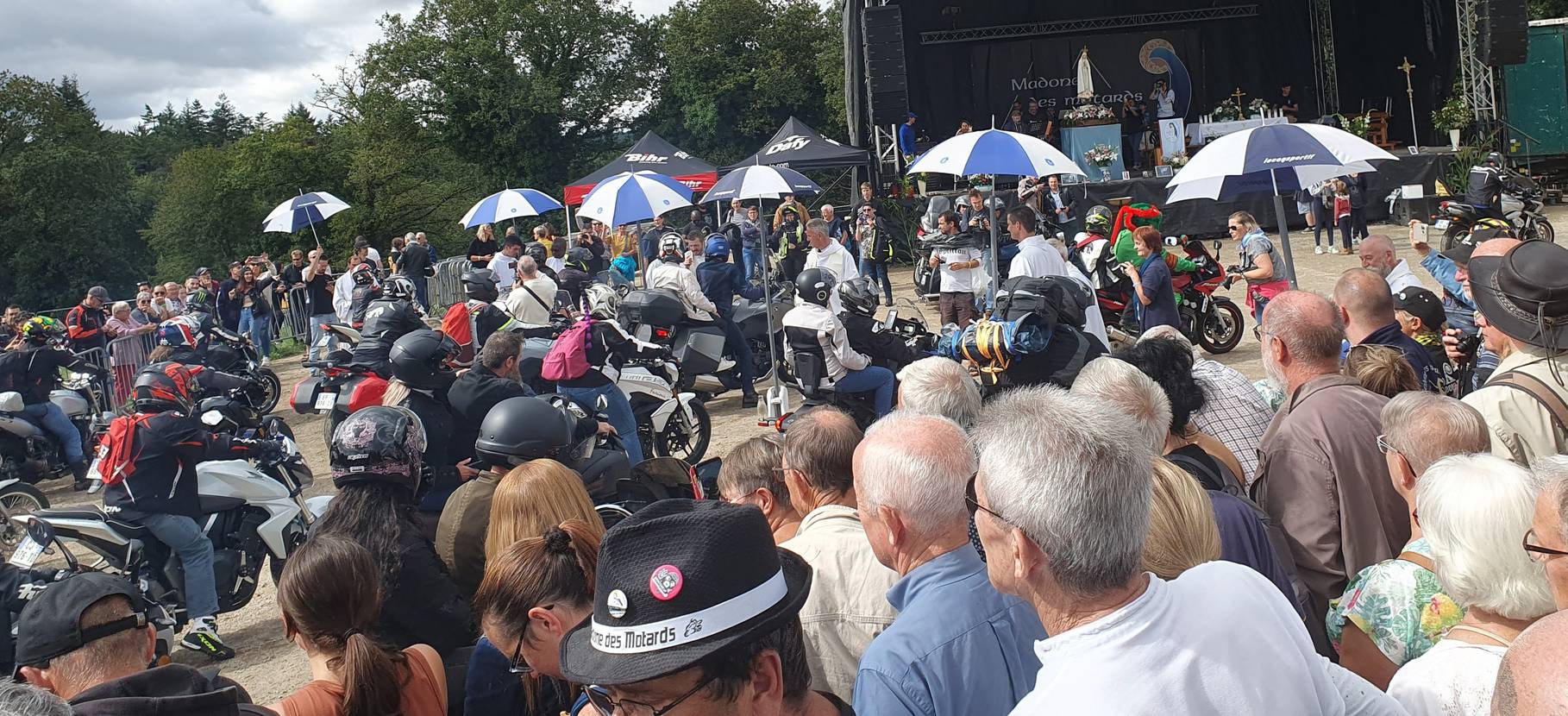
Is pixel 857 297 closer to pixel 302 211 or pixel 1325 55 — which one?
pixel 302 211

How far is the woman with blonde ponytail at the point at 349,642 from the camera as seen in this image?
8.40ft

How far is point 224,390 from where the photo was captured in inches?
336

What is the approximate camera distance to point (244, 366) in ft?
37.0

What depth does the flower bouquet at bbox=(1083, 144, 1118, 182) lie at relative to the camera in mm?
20188

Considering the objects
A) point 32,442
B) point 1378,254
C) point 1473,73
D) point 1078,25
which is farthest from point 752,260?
point 1473,73

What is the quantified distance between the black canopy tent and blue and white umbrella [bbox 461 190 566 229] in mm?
5153

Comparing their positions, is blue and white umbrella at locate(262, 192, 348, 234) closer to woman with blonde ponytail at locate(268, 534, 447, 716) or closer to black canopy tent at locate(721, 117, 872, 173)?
black canopy tent at locate(721, 117, 872, 173)

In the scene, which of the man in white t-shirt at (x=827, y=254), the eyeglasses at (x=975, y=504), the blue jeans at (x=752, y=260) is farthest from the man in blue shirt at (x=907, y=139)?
the eyeglasses at (x=975, y=504)

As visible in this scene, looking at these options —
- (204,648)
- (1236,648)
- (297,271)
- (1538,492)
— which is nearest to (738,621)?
(1236,648)

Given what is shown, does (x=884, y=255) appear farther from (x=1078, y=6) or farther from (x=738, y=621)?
(x=738, y=621)

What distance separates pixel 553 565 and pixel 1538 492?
2.05m

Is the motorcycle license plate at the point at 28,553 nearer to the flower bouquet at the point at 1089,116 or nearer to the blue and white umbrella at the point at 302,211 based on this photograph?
the blue and white umbrella at the point at 302,211

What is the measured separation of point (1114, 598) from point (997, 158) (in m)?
6.75

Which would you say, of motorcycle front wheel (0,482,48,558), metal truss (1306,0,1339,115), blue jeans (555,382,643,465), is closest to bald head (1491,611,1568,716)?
blue jeans (555,382,643,465)
